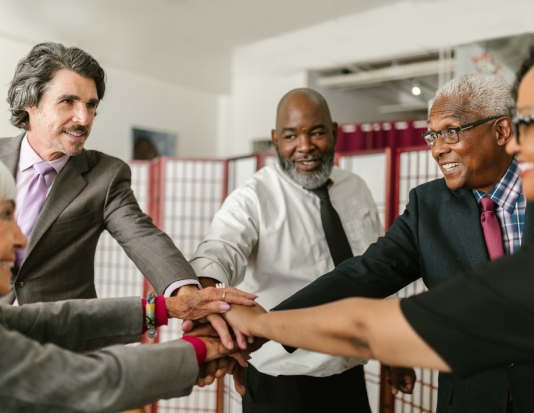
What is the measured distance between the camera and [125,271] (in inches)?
188

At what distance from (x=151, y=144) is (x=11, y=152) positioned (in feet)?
18.5

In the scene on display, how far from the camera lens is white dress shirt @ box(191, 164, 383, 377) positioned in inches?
78.2

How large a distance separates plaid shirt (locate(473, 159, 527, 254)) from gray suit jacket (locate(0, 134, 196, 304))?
1018 millimetres

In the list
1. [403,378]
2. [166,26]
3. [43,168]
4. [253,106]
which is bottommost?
[403,378]

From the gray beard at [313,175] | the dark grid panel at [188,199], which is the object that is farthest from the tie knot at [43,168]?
the dark grid panel at [188,199]

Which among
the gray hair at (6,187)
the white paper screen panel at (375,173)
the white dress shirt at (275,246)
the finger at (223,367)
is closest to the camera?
the gray hair at (6,187)

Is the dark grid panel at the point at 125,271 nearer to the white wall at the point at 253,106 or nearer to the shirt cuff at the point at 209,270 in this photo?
the shirt cuff at the point at 209,270

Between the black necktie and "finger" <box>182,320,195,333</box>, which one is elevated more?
the black necktie

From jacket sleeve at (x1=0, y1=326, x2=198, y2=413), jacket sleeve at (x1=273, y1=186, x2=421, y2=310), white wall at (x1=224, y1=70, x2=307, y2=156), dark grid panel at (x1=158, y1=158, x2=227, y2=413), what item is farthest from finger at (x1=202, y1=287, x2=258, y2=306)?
white wall at (x1=224, y1=70, x2=307, y2=156)

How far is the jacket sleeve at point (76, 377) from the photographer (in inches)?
39.8

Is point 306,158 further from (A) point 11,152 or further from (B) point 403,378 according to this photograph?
(A) point 11,152

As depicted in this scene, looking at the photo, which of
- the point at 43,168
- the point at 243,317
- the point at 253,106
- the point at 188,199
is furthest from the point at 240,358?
the point at 253,106

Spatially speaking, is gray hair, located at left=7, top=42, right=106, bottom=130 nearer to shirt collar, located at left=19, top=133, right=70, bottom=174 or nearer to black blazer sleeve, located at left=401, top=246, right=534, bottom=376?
shirt collar, located at left=19, top=133, right=70, bottom=174

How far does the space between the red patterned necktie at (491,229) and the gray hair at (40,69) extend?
1333mm
